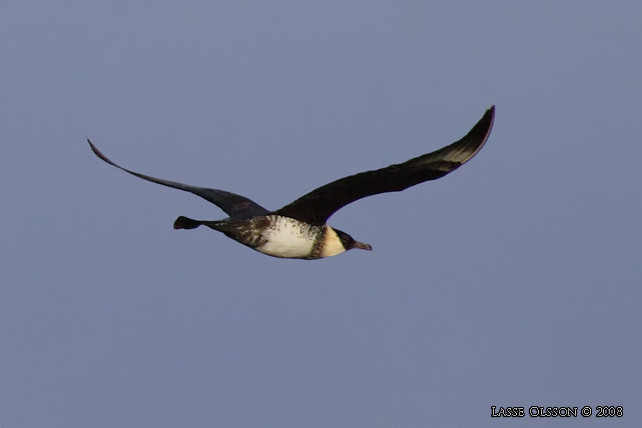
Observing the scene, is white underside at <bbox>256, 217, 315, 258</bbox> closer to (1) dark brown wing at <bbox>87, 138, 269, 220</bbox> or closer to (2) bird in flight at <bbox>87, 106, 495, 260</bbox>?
(2) bird in flight at <bbox>87, 106, 495, 260</bbox>

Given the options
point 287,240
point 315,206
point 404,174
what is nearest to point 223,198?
point 287,240

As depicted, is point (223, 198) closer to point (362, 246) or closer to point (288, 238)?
point (288, 238)

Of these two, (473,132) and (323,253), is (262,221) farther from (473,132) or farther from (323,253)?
(473,132)

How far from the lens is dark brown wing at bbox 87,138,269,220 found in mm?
12102

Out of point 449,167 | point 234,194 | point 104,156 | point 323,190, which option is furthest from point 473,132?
point 104,156

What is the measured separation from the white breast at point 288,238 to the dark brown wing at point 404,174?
41cm

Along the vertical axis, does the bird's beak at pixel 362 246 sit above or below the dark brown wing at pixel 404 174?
below

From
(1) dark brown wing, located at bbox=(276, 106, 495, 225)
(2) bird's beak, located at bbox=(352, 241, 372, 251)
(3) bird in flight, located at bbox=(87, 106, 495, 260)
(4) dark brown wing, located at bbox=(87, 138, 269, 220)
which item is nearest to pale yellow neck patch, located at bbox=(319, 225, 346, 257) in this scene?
(3) bird in flight, located at bbox=(87, 106, 495, 260)

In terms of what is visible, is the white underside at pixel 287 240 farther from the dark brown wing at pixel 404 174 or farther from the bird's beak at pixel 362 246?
the bird's beak at pixel 362 246

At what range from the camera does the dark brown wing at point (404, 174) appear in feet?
33.7

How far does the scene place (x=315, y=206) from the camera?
37.4 ft

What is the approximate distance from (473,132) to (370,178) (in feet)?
3.44

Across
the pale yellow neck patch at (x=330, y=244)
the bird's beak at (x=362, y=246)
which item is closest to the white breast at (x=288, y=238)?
the pale yellow neck patch at (x=330, y=244)

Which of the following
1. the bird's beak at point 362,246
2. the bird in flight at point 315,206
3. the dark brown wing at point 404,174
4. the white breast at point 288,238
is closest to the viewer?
the dark brown wing at point 404,174
